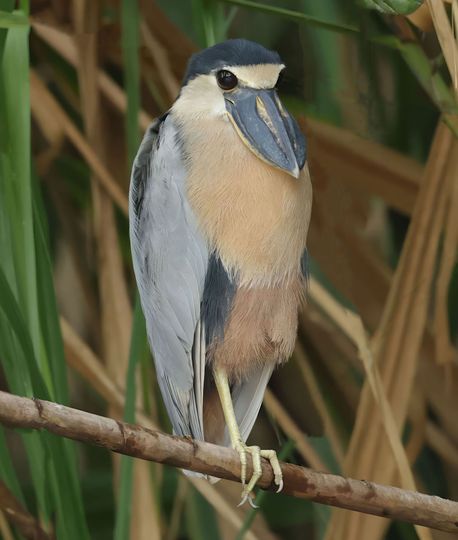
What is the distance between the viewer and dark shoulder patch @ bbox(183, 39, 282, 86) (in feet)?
3.17

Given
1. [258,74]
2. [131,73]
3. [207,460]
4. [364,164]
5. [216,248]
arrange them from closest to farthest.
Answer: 1. [207,460]
2. [258,74]
3. [216,248]
4. [131,73]
5. [364,164]

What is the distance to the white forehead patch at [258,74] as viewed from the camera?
0.98 meters

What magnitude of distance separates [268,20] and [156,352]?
775 millimetres

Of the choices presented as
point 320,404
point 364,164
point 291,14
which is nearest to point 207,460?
point 291,14

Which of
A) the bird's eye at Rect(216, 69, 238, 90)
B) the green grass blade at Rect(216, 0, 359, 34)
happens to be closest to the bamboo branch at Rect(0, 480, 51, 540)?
the bird's eye at Rect(216, 69, 238, 90)

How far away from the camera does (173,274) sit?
1.10 m

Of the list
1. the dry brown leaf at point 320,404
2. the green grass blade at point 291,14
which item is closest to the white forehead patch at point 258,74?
the green grass blade at point 291,14

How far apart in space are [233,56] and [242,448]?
1.30 ft

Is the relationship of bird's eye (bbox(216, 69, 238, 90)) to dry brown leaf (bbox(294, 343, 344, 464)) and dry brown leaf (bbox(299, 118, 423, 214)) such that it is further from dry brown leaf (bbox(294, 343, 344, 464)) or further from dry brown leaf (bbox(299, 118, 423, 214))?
dry brown leaf (bbox(294, 343, 344, 464))

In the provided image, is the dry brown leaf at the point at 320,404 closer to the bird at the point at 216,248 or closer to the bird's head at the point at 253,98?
the bird at the point at 216,248

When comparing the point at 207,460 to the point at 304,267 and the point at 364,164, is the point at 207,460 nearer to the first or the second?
the point at 304,267

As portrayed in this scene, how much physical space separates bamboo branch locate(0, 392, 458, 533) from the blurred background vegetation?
0.19m

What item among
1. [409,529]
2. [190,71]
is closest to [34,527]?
[190,71]

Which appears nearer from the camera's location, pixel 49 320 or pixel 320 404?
pixel 49 320
